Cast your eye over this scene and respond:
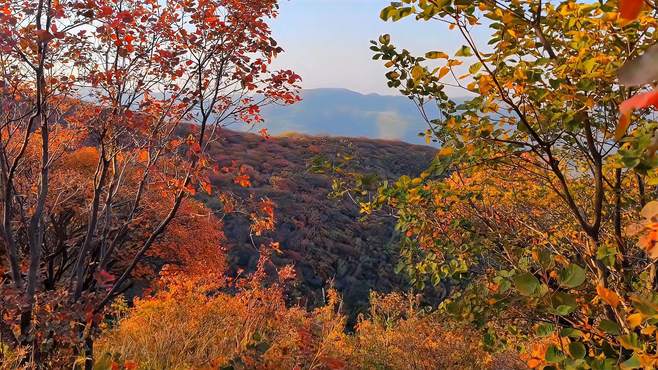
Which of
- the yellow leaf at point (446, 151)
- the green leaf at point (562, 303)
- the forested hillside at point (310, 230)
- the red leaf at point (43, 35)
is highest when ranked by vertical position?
the red leaf at point (43, 35)

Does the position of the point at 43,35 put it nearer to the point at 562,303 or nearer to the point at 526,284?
the point at 526,284

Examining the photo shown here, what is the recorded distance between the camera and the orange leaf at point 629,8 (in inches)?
18.8

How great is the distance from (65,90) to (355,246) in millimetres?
21578

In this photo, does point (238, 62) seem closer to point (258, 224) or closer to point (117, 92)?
point (117, 92)

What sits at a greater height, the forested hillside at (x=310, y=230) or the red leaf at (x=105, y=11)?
the red leaf at (x=105, y=11)

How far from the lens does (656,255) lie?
2.88ft

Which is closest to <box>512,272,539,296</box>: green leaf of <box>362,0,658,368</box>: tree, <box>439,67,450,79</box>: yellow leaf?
<box>362,0,658,368</box>: tree

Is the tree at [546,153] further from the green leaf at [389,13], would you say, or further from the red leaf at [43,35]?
the red leaf at [43,35]

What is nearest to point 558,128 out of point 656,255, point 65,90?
point 656,255

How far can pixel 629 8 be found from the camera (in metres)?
0.48

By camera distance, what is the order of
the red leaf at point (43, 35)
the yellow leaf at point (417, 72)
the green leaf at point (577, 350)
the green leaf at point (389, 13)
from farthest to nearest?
the red leaf at point (43, 35) → the yellow leaf at point (417, 72) → the green leaf at point (389, 13) → the green leaf at point (577, 350)

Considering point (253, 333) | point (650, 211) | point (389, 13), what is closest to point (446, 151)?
point (389, 13)

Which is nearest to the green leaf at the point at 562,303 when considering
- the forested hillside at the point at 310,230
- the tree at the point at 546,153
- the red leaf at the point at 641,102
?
the tree at the point at 546,153

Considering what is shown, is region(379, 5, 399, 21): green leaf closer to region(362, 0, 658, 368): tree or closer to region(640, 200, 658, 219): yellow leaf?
region(362, 0, 658, 368): tree
